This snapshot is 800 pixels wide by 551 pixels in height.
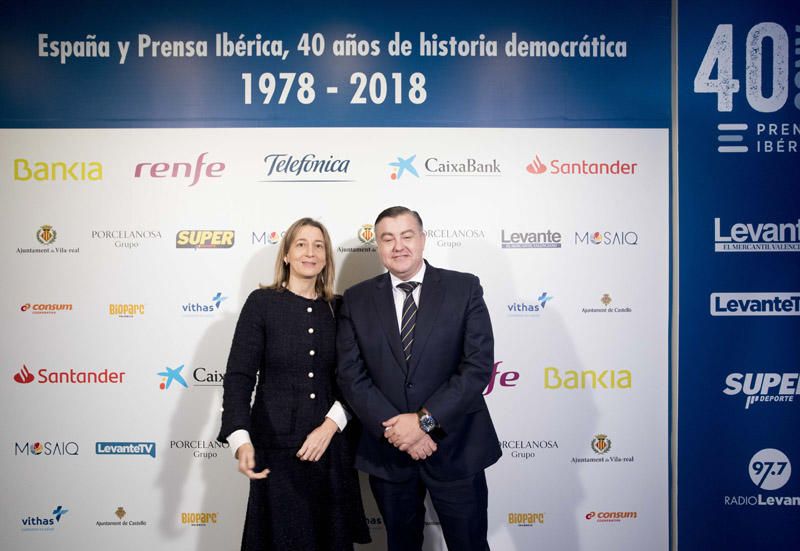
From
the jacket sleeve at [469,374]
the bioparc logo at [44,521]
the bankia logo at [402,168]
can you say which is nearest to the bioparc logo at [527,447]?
the jacket sleeve at [469,374]

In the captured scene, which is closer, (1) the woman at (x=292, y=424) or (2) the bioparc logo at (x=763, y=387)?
(1) the woman at (x=292, y=424)

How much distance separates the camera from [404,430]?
197 centimetres

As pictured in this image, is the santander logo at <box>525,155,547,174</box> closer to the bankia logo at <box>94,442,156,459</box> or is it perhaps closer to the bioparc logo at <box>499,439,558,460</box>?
the bioparc logo at <box>499,439,558,460</box>

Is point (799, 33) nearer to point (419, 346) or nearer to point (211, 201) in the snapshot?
point (419, 346)

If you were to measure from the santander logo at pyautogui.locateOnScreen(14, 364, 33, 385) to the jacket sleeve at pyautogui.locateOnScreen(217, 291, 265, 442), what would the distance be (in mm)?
1580

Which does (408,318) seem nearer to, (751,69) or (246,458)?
(246,458)

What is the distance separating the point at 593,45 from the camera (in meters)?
2.91

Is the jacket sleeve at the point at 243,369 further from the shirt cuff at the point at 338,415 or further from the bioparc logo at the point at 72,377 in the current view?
the bioparc logo at the point at 72,377

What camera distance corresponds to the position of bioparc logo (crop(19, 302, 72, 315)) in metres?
2.86

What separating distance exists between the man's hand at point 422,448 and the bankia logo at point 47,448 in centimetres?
208

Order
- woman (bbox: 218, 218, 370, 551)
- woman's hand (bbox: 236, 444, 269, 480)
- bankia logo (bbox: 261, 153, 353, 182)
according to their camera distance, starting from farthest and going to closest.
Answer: bankia logo (bbox: 261, 153, 353, 182)
woman (bbox: 218, 218, 370, 551)
woman's hand (bbox: 236, 444, 269, 480)

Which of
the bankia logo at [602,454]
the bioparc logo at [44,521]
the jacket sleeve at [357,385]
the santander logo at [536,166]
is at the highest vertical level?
the santander logo at [536,166]

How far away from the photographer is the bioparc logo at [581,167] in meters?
2.89

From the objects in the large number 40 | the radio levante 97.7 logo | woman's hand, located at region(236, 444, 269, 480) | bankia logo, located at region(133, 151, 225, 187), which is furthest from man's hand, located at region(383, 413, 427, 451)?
the large number 40
